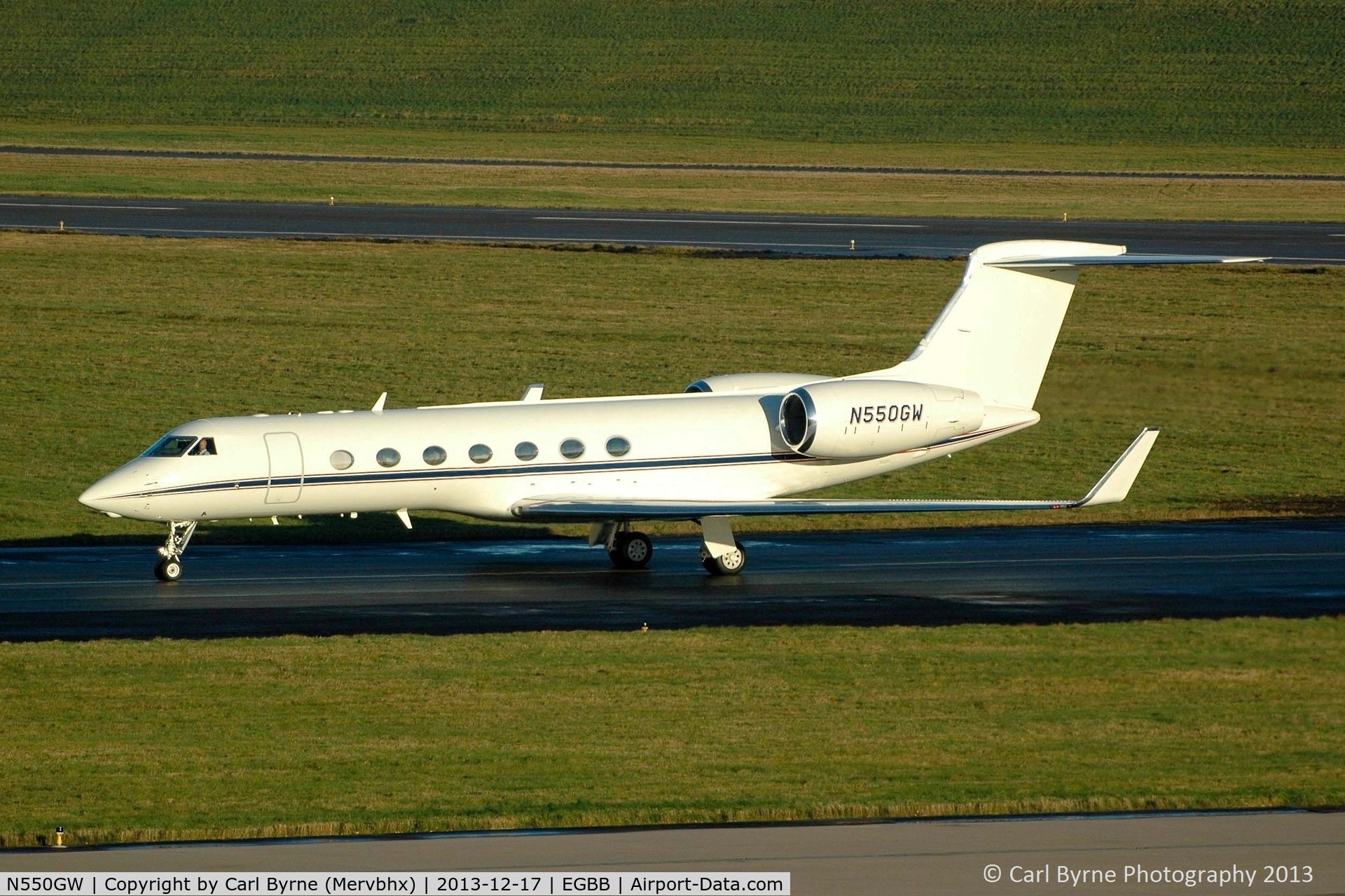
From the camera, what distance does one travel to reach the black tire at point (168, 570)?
2908 cm

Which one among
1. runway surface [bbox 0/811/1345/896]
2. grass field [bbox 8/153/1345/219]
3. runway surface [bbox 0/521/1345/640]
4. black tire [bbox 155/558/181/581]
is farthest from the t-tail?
grass field [bbox 8/153/1345/219]

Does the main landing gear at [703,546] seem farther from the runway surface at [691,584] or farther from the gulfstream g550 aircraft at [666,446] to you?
the runway surface at [691,584]

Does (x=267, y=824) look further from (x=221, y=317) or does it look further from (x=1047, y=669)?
(x=221, y=317)

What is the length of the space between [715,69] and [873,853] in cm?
10559

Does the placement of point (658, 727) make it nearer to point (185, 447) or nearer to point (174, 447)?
point (185, 447)

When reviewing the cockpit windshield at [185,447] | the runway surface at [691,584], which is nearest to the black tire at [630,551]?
the runway surface at [691,584]

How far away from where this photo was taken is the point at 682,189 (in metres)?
79.1

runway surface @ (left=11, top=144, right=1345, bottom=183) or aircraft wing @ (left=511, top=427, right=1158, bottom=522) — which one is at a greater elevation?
runway surface @ (left=11, top=144, right=1345, bottom=183)

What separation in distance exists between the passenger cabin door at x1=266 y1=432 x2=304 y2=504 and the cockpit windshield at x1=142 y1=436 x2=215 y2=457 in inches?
33.6

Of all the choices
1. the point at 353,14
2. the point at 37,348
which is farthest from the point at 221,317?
the point at 353,14

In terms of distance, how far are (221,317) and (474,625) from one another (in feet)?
90.0

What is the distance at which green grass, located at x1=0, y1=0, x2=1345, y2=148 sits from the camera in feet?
352

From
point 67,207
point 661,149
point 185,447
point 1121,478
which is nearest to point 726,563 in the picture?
point 1121,478

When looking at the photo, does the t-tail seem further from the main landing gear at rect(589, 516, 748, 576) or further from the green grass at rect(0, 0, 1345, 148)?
the green grass at rect(0, 0, 1345, 148)
